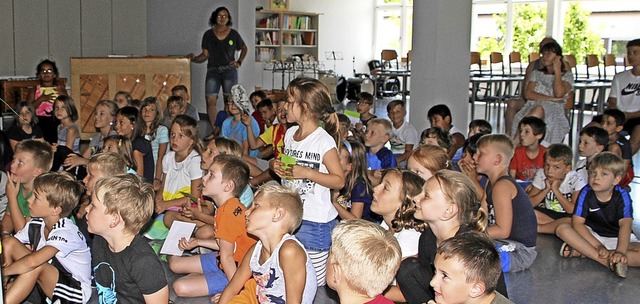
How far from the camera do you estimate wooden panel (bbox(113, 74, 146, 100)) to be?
9992 mm

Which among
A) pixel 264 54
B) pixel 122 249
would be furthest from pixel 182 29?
pixel 122 249

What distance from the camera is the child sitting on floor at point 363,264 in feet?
8.42

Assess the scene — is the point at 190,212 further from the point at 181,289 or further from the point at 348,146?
the point at 348,146

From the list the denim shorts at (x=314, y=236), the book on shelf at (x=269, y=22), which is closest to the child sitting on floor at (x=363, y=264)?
A: the denim shorts at (x=314, y=236)

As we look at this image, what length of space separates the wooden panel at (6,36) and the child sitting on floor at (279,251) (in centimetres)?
890

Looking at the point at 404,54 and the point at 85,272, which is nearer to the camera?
the point at 85,272

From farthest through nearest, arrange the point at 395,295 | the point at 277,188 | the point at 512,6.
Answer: the point at 512,6, the point at 395,295, the point at 277,188

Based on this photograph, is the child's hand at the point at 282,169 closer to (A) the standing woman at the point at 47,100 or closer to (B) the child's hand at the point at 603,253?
(B) the child's hand at the point at 603,253

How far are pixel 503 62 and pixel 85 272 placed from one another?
13.7m

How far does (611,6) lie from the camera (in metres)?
15.5

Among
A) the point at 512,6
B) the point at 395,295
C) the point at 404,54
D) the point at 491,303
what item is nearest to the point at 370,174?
the point at 395,295

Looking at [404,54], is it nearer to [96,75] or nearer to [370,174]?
[96,75]

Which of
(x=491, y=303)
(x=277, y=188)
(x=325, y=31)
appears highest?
(x=325, y=31)

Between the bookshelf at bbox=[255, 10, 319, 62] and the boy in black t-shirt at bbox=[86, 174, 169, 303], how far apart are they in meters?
13.3
